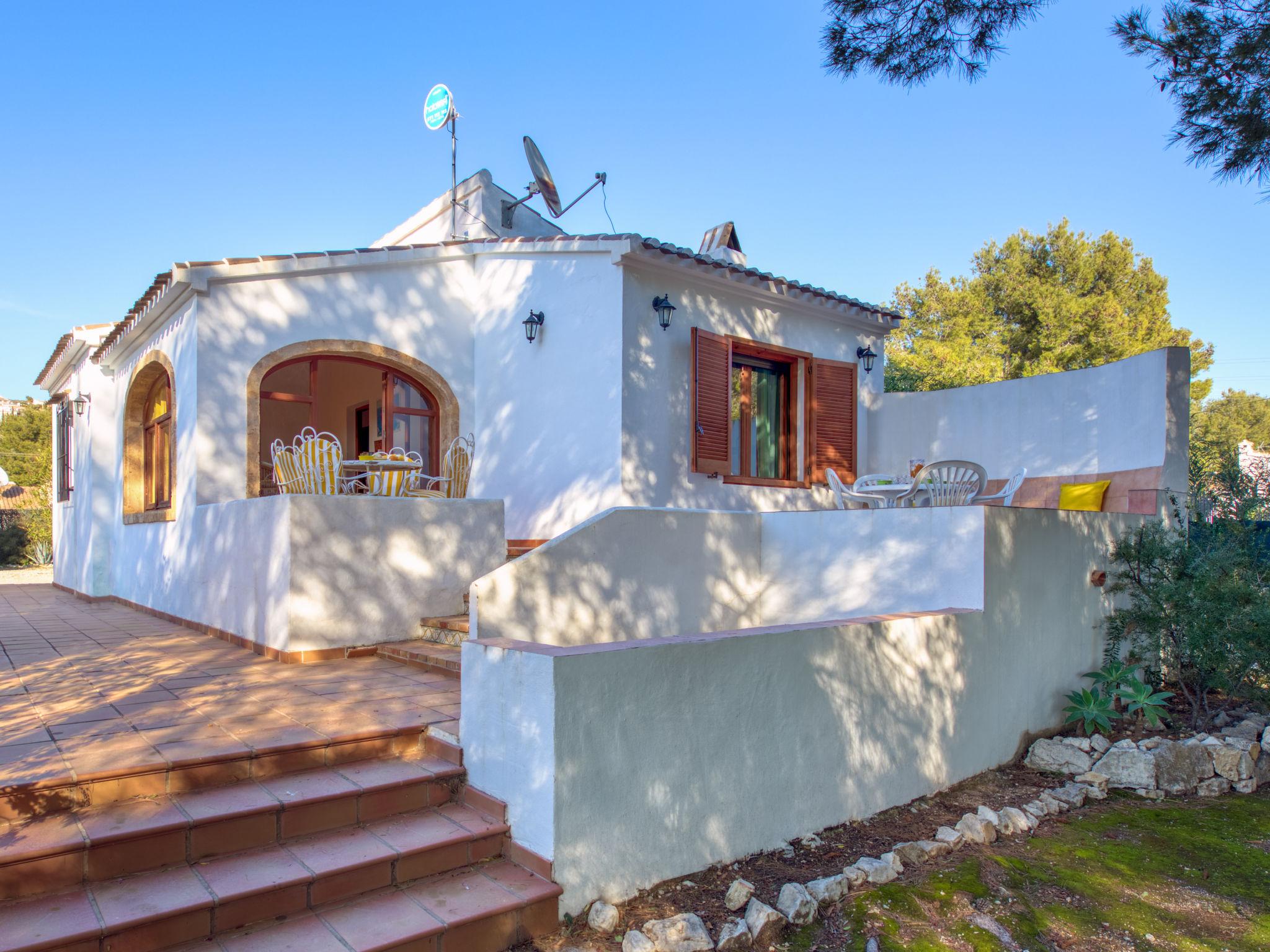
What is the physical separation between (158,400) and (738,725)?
30.6 feet

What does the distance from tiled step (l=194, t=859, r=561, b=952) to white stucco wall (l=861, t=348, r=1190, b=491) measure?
7734 mm

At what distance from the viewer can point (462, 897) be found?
315 cm

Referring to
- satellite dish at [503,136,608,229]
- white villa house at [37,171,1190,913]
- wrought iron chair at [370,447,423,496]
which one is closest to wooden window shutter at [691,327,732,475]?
white villa house at [37,171,1190,913]

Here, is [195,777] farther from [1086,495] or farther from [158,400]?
[1086,495]

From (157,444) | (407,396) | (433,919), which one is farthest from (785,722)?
(157,444)

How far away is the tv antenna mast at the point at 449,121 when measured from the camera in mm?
11797

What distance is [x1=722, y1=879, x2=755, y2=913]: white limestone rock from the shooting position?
3451 mm

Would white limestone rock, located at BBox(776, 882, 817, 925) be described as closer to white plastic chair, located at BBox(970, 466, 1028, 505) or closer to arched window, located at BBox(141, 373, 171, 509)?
white plastic chair, located at BBox(970, 466, 1028, 505)

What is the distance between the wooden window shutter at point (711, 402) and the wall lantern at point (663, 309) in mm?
408

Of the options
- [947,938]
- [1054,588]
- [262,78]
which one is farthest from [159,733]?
[262,78]

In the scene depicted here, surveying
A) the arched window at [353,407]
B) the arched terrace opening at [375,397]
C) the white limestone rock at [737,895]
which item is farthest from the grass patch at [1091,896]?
the arched window at [353,407]

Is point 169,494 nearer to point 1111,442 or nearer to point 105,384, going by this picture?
point 105,384

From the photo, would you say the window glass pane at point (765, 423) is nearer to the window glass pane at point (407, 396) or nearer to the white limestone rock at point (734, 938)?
the window glass pane at point (407, 396)

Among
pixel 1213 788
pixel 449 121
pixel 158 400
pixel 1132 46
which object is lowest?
pixel 1213 788
